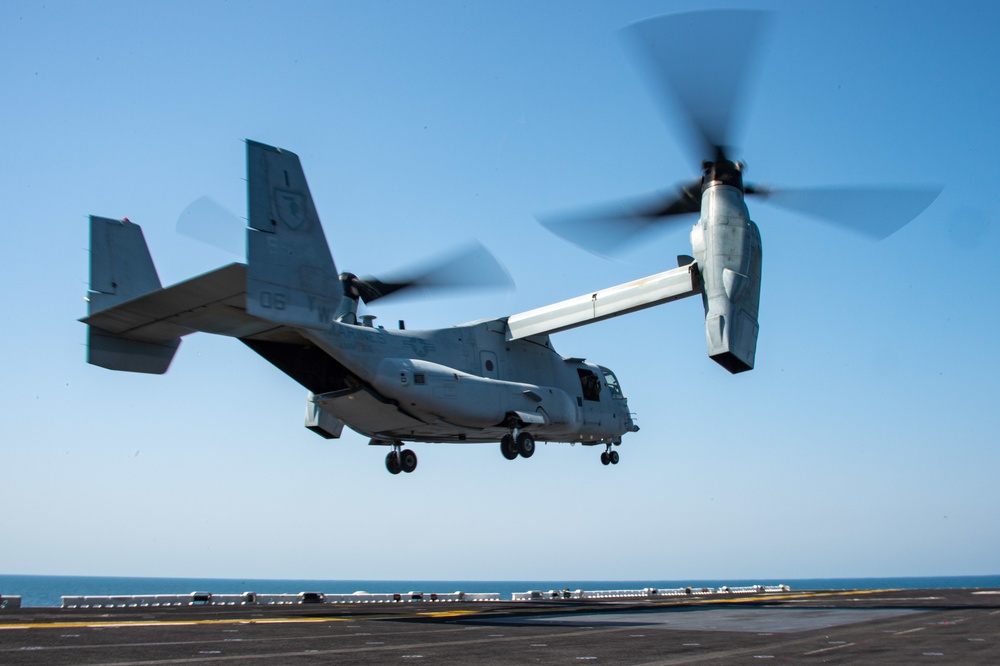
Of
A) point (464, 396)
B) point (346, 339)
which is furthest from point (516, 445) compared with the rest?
point (346, 339)

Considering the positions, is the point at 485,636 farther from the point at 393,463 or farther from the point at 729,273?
the point at 393,463

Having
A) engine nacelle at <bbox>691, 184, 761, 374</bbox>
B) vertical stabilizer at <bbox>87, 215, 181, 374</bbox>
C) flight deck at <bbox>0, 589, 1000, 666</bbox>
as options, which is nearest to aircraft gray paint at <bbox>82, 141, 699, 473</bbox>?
vertical stabilizer at <bbox>87, 215, 181, 374</bbox>

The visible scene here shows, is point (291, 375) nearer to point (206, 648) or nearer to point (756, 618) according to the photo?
point (206, 648)

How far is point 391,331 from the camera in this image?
74.7 feet

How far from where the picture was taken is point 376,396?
2173 cm

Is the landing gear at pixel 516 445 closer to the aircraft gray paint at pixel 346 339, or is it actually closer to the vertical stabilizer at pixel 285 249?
the aircraft gray paint at pixel 346 339

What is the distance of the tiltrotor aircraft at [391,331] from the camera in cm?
1758

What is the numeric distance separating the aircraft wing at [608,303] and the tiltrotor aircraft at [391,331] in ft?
0.13

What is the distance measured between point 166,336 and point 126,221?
271 cm

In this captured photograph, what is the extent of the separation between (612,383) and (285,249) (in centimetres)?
1487

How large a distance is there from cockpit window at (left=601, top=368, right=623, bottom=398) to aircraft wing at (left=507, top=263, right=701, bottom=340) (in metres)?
4.76

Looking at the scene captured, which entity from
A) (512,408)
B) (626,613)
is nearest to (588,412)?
(512,408)

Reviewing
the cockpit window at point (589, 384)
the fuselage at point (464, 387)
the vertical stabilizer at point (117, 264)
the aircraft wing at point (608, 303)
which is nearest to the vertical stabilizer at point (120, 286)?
the vertical stabilizer at point (117, 264)

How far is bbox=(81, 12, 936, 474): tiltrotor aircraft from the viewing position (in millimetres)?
17578
